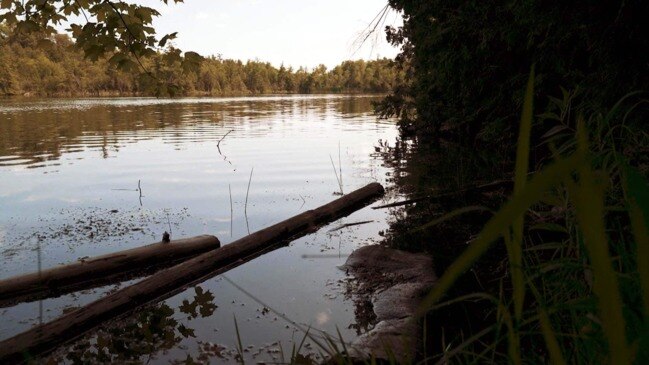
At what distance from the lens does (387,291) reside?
17.9 ft

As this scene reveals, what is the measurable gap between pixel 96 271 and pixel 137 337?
181 cm

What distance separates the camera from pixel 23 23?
4309mm

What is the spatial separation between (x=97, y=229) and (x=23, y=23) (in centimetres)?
456

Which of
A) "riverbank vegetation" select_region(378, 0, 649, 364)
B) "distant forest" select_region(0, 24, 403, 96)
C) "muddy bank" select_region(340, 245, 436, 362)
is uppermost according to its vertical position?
"distant forest" select_region(0, 24, 403, 96)

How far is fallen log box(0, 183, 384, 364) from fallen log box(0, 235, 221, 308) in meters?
0.61

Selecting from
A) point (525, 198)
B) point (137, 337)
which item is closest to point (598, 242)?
point (525, 198)

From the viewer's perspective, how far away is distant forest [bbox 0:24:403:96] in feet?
14.9

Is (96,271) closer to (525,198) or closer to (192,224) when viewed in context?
(192,224)

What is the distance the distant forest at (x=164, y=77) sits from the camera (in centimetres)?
453

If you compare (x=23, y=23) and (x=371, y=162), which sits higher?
(x=23, y=23)

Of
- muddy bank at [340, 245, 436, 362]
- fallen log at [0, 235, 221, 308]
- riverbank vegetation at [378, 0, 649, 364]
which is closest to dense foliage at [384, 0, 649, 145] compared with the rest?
riverbank vegetation at [378, 0, 649, 364]

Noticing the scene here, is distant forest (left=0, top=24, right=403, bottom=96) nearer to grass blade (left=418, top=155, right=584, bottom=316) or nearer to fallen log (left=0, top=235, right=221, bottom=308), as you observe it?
fallen log (left=0, top=235, right=221, bottom=308)

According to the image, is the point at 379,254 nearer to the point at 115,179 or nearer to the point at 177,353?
the point at 177,353

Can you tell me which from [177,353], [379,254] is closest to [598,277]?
[177,353]
